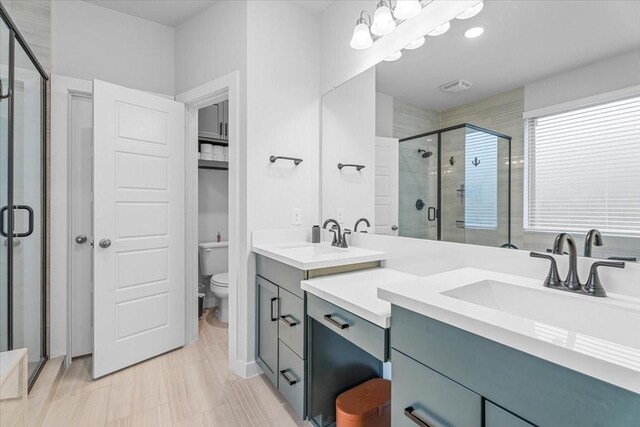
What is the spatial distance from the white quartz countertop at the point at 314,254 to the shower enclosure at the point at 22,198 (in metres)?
1.33

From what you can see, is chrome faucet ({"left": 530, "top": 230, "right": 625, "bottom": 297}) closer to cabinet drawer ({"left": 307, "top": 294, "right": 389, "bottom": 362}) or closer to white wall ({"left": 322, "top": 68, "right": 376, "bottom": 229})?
cabinet drawer ({"left": 307, "top": 294, "right": 389, "bottom": 362})

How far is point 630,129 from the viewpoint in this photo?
96 centimetres

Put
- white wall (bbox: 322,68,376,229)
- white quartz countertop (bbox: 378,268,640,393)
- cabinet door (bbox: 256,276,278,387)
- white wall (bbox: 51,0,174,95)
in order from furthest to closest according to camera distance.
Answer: white wall (bbox: 51,0,174,95), white wall (bbox: 322,68,376,229), cabinet door (bbox: 256,276,278,387), white quartz countertop (bbox: 378,268,640,393)

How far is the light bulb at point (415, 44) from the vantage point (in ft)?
5.19

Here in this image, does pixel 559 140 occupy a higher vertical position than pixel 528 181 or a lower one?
higher

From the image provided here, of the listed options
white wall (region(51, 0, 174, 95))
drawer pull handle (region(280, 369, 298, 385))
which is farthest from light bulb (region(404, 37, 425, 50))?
white wall (region(51, 0, 174, 95))

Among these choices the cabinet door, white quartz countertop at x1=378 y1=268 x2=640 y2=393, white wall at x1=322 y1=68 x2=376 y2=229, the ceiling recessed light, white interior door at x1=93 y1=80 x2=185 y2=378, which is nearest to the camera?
white quartz countertop at x1=378 y1=268 x2=640 y2=393

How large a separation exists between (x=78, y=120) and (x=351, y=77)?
79.5 inches

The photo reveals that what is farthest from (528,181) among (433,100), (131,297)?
(131,297)

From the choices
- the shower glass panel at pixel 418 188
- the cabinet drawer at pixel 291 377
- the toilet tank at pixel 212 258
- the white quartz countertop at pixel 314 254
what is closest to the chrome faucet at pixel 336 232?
the white quartz countertop at pixel 314 254

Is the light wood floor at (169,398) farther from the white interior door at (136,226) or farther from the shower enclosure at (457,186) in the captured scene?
the shower enclosure at (457,186)

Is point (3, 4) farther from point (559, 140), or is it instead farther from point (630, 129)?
point (630, 129)

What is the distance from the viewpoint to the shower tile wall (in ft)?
5.08

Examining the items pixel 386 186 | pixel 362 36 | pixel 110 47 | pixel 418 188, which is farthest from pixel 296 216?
pixel 110 47
